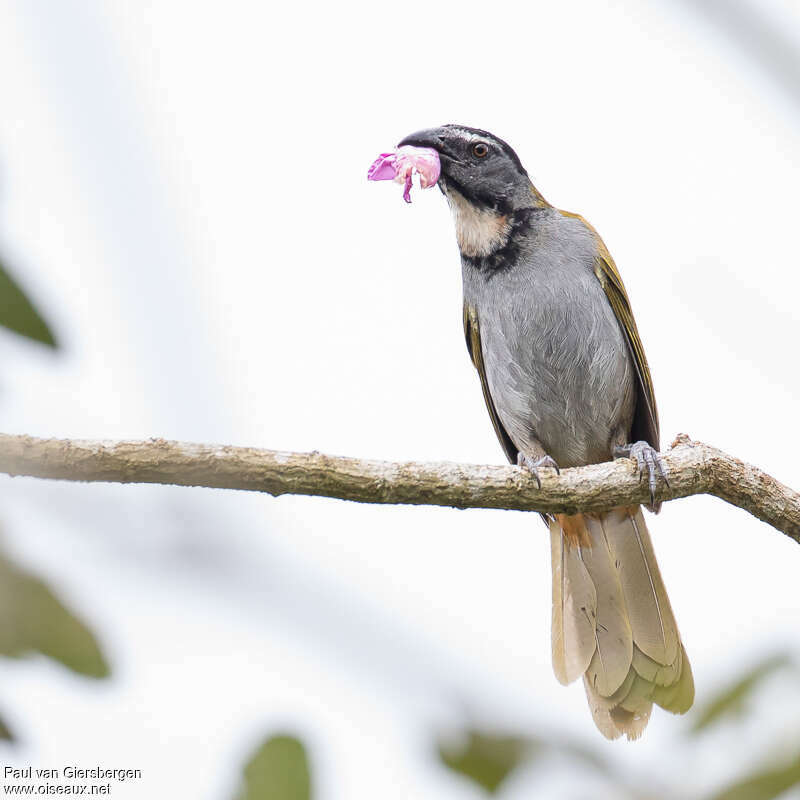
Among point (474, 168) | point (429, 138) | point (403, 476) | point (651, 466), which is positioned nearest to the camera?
point (403, 476)

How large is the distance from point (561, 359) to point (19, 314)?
4171mm

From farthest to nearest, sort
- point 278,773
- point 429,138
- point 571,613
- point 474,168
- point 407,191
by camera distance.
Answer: point 474,168
point 429,138
point 571,613
point 407,191
point 278,773

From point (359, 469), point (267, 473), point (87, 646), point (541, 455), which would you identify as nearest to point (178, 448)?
point (267, 473)

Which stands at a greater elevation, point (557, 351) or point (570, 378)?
point (557, 351)

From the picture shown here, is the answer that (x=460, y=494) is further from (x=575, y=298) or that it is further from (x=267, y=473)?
(x=575, y=298)

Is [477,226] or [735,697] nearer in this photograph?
[735,697]

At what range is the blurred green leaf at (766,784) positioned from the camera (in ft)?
4.50

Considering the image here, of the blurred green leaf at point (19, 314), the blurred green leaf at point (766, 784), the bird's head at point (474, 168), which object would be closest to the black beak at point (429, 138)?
the bird's head at point (474, 168)

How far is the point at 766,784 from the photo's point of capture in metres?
1.39

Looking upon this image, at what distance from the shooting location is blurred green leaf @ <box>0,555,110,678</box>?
1.32 m

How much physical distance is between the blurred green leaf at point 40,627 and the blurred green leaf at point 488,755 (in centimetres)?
52

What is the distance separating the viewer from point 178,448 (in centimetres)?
343

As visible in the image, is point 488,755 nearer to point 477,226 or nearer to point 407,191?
point 407,191

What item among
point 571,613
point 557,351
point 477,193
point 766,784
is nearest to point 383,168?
point 477,193
